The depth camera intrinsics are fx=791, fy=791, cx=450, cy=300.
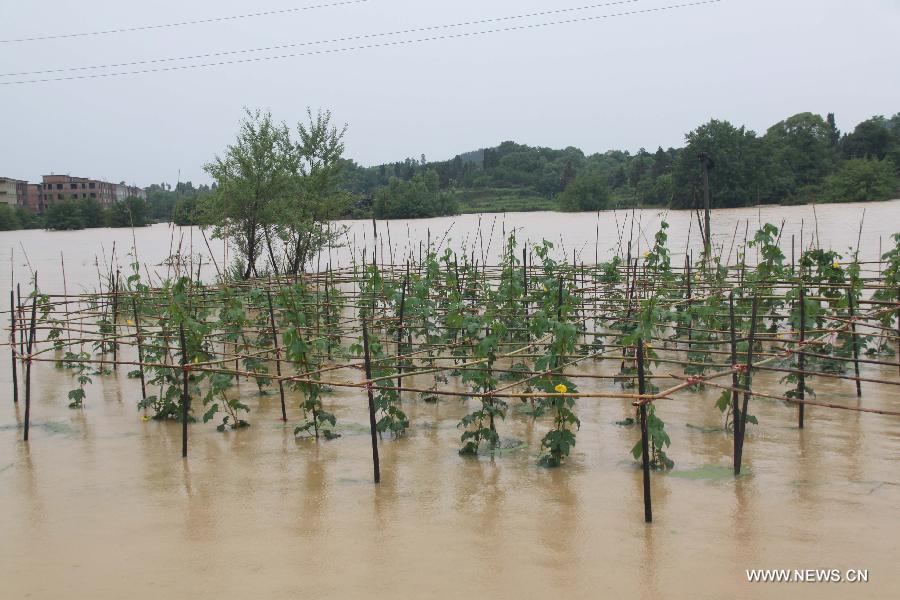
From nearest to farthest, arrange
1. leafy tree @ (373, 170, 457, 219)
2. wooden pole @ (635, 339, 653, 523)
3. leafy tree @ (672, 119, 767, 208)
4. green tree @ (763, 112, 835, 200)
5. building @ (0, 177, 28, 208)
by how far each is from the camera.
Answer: wooden pole @ (635, 339, 653, 523) < leafy tree @ (672, 119, 767, 208) < leafy tree @ (373, 170, 457, 219) < green tree @ (763, 112, 835, 200) < building @ (0, 177, 28, 208)

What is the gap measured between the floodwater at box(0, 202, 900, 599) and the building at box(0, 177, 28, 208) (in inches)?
2280

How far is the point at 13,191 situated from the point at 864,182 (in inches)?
2261

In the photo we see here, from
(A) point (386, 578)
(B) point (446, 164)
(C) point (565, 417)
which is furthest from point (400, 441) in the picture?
(B) point (446, 164)

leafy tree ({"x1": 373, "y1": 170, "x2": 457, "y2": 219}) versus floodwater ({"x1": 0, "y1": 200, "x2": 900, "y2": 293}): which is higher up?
leafy tree ({"x1": 373, "y1": 170, "x2": 457, "y2": 219})

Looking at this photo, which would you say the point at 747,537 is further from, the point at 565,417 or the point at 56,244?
the point at 56,244

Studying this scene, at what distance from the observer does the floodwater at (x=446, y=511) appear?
13.6 feet

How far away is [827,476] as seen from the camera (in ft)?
17.4

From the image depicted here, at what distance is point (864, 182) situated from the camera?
113 feet

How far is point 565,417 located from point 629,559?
1.40 m

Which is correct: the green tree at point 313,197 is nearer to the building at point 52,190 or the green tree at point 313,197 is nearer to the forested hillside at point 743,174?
the forested hillside at point 743,174

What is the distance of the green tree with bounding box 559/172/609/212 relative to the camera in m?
40.8

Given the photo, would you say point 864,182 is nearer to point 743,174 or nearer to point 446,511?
point 743,174

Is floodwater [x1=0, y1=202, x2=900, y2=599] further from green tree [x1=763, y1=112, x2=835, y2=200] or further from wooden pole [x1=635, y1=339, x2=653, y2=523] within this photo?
green tree [x1=763, y1=112, x2=835, y2=200]

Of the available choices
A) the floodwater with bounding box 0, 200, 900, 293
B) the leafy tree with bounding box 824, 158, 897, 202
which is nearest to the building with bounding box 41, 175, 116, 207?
the floodwater with bounding box 0, 200, 900, 293
